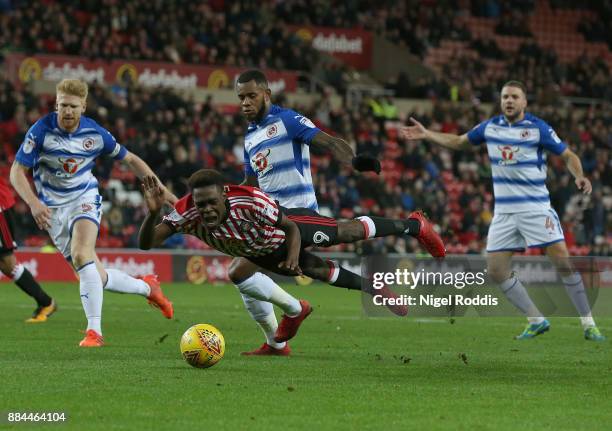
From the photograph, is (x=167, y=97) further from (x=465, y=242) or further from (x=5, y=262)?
(x=5, y=262)

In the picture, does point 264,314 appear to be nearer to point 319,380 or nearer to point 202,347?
point 202,347

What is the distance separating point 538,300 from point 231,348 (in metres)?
6.30

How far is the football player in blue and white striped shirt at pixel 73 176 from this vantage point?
1023 centimetres

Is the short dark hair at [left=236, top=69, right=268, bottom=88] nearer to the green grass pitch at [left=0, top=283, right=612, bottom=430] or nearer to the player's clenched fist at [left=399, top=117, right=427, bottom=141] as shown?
the green grass pitch at [left=0, top=283, right=612, bottom=430]

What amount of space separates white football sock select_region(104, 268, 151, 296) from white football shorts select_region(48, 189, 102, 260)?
548 millimetres

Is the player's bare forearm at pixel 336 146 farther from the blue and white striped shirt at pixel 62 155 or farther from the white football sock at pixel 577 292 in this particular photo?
the white football sock at pixel 577 292

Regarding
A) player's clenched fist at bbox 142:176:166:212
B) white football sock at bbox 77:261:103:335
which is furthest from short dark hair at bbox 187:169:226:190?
white football sock at bbox 77:261:103:335

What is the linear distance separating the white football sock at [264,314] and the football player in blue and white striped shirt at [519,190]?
10.3 feet

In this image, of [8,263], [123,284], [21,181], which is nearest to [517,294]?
[123,284]

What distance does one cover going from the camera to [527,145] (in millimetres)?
12031

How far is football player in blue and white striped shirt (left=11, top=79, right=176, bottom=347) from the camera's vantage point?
10.2 m

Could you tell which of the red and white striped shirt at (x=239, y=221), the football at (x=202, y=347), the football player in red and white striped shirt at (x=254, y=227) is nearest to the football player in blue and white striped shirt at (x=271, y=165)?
the football player in red and white striped shirt at (x=254, y=227)

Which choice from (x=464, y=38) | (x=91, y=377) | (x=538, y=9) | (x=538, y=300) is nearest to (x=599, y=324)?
(x=538, y=300)

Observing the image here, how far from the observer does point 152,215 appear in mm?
8258
